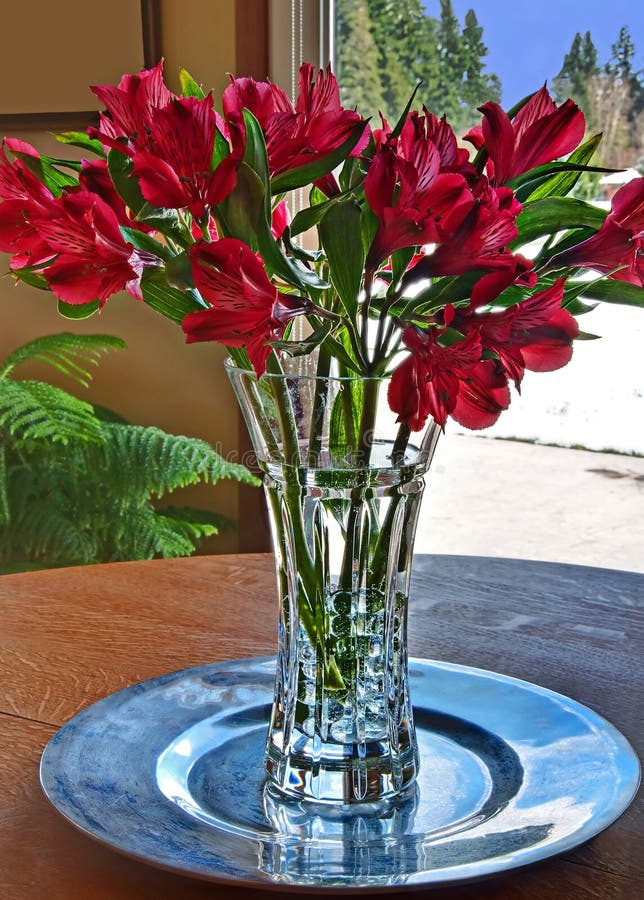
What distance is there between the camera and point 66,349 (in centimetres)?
212

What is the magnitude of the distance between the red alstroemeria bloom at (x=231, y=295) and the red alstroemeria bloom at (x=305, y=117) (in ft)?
0.20

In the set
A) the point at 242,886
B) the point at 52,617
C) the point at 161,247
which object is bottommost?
the point at 242,886

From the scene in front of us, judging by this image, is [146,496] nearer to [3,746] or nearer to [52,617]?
[52,617]

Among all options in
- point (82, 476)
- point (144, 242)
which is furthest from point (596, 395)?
point (144, 242)

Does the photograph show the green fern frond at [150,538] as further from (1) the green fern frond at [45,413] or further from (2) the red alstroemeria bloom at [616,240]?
(2) the red alstroemeria bloom at [616,240]

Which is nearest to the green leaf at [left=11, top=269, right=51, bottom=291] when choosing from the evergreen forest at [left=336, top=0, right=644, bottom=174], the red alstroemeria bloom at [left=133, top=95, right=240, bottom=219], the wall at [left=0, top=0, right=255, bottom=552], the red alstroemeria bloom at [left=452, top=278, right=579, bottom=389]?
the red alstroemeria bloom at [left=133, top=95, right=240, bottom=219]

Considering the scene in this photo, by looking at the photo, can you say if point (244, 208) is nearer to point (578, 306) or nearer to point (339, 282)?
point (339, 282)

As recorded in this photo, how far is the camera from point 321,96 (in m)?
0.46

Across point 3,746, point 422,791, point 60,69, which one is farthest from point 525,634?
point 60,69

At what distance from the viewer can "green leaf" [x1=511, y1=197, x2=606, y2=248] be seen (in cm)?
45

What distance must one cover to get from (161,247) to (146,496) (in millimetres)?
1641

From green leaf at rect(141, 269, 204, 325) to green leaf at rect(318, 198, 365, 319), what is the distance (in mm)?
74

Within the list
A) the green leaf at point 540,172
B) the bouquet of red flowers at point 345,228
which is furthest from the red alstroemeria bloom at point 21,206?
the green leaf at point 540,172

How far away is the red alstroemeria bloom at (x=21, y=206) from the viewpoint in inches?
17.8
